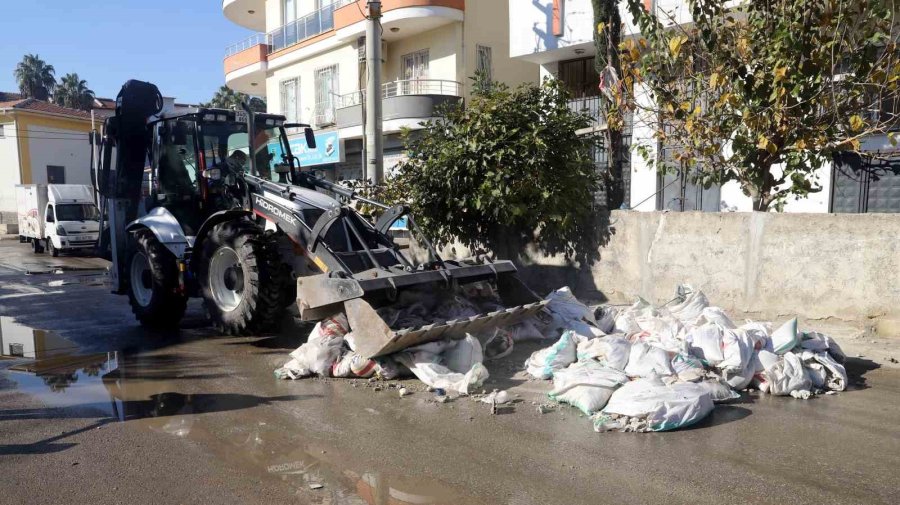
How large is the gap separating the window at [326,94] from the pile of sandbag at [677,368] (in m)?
19.2

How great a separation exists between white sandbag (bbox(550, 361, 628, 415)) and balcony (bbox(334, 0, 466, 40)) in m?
16.4

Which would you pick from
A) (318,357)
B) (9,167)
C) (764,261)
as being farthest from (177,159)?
(9,167)

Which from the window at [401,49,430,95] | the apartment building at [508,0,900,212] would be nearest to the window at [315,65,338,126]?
the window at [401,49,430,95]

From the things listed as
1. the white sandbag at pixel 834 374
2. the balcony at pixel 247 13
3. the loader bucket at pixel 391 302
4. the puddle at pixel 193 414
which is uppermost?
the balcony at pixel 247 13

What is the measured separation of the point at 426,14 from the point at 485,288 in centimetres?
1496

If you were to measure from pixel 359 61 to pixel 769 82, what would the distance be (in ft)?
55.6

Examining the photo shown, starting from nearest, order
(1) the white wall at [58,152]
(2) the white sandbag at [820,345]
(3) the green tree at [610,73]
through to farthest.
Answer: (2) the white sandbag at [820,345]
(3) the green tree at [610,73]
(1) the white wall at [58,152]

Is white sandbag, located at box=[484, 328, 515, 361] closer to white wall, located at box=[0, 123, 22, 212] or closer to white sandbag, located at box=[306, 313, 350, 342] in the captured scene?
white sandbag, located at box=[306, 313, 350, 342]

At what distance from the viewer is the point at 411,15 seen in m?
20.1

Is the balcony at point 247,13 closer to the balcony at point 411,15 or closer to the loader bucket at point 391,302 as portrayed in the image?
the balcony at point 411,15

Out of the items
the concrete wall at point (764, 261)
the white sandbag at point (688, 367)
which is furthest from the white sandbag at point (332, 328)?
the concrete wall at point (764, 261)

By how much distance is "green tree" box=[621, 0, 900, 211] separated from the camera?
7387 millimetres

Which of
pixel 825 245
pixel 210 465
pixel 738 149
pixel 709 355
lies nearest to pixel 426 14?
pixel 738 149

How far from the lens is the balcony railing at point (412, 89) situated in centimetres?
2061
